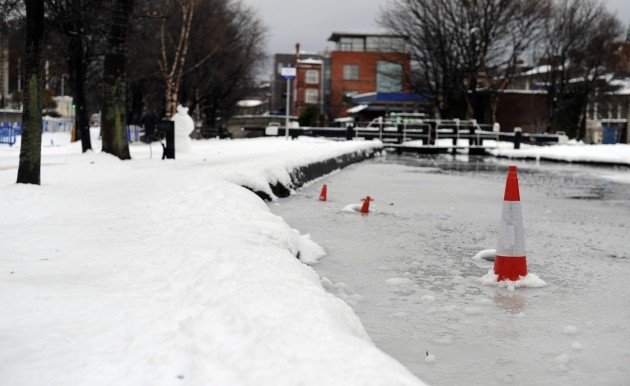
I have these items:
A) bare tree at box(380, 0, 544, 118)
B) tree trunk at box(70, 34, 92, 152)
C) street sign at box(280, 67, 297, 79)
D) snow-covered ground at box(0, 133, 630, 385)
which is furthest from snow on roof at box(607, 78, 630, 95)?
snow-covered ground at box(0, 133, 630, 385)

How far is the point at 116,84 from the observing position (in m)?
14.3

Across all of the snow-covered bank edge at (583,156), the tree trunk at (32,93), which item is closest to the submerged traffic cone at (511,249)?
the tree trunk at (32,93)

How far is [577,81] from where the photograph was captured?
51594 mm

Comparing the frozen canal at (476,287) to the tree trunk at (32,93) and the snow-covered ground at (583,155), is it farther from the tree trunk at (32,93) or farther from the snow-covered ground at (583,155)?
the snow-covered ground at (583,155)

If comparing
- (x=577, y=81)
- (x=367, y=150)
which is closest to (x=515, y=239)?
(x=367, y=150)

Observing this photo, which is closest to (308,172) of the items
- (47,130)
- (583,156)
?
(583,156)

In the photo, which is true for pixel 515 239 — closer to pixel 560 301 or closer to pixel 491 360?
pixel 560 301

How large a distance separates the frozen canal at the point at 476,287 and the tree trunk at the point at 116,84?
4749mm

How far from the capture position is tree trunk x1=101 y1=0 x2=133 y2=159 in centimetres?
1410

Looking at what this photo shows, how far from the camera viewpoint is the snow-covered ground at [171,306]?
2.60m

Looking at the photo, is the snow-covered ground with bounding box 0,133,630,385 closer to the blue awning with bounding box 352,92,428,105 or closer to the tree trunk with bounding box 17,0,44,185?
the tree trunk with bounding box 17,0,44,185

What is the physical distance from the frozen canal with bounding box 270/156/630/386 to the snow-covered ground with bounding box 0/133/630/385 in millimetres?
537

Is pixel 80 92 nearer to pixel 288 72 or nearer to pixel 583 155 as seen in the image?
pixel 288 72

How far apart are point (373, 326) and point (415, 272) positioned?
1.67m
